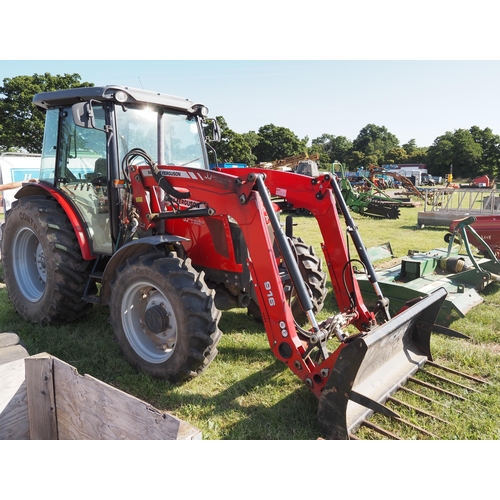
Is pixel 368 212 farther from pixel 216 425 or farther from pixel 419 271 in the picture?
pixel 216 425

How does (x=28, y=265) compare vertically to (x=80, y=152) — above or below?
below

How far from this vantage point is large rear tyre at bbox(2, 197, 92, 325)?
450cm

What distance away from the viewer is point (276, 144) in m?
61.1

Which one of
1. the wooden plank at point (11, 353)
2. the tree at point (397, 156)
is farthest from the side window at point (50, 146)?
the tree at point (397, 156)

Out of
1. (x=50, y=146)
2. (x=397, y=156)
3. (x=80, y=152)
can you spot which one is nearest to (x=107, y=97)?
(x=80, y=152)

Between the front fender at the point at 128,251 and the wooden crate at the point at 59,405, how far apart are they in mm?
1431

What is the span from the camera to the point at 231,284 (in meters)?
4.00

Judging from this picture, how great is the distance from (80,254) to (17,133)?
1091 inches

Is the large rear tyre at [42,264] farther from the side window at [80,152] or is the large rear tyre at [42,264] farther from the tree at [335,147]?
the tree at [335,147]

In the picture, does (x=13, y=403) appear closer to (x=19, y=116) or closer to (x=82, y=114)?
(x=82, y=114)

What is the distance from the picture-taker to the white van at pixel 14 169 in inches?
420

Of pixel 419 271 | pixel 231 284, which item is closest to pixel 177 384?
pixel 231 284

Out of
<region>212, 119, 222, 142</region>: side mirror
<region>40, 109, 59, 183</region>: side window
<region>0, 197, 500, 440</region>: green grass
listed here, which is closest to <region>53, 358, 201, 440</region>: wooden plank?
<region>0, 197, 500, 440</region>: green grass

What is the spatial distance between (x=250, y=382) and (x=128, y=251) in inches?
64.6
